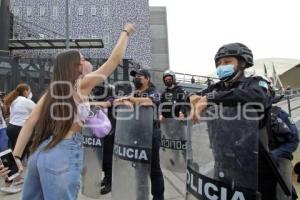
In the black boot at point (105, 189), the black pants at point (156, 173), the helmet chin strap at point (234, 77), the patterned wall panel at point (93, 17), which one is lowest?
the black boot at point (105, 189)

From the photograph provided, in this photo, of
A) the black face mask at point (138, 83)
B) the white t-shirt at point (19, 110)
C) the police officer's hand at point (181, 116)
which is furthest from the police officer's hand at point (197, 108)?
the white t-shirt at point (19, 110)

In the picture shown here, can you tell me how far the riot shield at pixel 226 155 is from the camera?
204 cm

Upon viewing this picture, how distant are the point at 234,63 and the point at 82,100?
0.99 m

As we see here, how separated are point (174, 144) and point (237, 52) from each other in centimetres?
423

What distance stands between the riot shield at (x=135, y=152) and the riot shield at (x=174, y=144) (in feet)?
7.63

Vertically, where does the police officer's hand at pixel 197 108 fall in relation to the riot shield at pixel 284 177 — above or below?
above

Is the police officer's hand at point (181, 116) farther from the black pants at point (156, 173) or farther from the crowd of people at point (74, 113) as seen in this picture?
the crowd of people at point (74, 113)

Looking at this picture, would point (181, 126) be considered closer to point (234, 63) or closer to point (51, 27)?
point (234, 63)

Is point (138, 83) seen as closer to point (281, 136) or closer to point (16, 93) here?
point (281, 136)

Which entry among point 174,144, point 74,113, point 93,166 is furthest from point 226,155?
point 174,144

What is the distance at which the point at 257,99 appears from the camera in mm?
2219

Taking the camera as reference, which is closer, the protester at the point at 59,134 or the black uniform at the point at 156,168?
the protester at the point at 59,134

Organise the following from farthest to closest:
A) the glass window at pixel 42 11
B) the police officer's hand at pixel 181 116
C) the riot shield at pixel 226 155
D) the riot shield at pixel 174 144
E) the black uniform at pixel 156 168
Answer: the glass window at pixel 42 11
the riot shield at pixel 174 144
the police officer's hand at pixel 181 116
the black uniform at pixel 156 168
the riot shield at pixel 226 155

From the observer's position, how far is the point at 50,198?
8.14 feet
